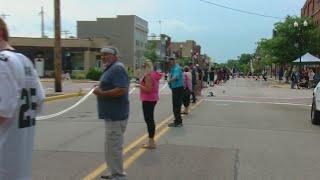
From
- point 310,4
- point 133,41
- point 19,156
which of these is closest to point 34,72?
point 19,156

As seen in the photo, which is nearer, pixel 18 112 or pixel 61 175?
pixel 18 112

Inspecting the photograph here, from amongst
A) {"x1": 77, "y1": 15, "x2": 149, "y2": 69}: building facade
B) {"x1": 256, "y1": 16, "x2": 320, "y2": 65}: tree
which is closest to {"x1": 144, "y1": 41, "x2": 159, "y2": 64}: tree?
{"x1": 77, "y1": 15, "x2": 149, "y2": 69}: building facade

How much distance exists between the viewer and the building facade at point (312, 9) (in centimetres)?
7433

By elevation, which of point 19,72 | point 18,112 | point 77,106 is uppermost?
point 19,72

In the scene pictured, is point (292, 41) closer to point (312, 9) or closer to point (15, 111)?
point (312, 9)

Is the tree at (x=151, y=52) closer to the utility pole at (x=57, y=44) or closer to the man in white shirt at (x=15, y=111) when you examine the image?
the utility pole at (x=57, y=44)

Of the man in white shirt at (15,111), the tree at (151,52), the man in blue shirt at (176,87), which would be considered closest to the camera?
the man in white shirt at (15,111)

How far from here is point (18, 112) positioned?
157 inches

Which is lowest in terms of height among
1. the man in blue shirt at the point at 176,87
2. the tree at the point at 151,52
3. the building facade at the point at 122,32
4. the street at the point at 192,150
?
the street at the point at 192,150

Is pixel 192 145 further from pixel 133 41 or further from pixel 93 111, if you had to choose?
pixel 133 41

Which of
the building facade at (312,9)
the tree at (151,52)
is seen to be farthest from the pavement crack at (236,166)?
the tree at (151,52)

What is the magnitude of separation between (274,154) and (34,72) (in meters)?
7.36

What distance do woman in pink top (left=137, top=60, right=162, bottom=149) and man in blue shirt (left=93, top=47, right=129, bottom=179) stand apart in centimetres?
282

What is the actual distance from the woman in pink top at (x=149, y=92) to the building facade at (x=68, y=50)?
6694cm
